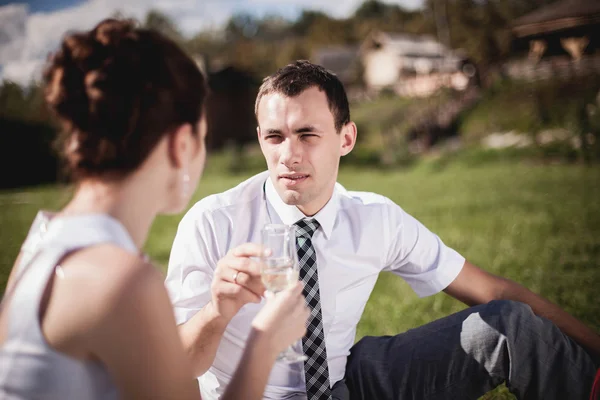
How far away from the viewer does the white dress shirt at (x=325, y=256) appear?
7.85 ft

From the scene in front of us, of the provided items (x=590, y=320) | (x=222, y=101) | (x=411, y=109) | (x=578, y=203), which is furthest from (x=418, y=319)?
(x=222, y=101)

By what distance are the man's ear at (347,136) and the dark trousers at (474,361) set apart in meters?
1.01

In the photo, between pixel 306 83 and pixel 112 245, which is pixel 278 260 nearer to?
pixel 112 245

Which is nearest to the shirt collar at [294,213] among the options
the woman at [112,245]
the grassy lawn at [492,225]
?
the woman at [112,245]

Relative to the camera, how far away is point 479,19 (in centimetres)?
3362

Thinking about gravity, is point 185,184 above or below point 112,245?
above

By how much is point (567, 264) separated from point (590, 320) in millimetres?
1913

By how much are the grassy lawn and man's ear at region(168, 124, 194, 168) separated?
1.28ft

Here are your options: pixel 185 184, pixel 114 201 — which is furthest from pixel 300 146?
pixel 114 201

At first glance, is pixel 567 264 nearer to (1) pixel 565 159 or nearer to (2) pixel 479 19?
(1) pixel 565 159

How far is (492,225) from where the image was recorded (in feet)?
27.6

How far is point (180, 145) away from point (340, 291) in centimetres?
126

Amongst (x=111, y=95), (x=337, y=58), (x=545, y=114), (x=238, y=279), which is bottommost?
(x=545, y=114)

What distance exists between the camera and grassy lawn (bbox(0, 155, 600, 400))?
505cm
